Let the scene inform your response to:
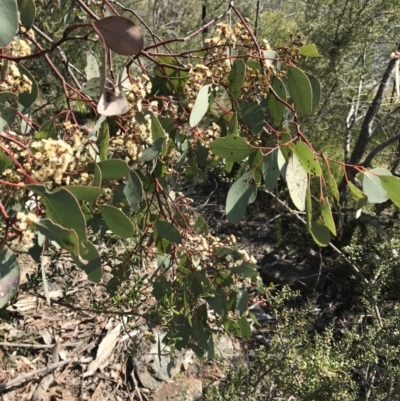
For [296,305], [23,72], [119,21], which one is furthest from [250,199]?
[296,305]

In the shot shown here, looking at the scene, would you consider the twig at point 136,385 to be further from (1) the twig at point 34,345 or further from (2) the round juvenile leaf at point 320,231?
(2) the round juvenile leaf at point 320,231

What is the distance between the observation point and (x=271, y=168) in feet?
2.94

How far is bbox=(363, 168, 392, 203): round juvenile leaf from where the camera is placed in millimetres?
859

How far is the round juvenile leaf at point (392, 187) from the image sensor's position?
0.86 meters

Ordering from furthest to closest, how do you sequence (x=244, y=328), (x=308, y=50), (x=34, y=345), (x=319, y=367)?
(x=34, y=345)
(x=319, y=367)
(x=244, y=328)
(x=308, y=50)

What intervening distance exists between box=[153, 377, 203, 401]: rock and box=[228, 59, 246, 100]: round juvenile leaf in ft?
5.58

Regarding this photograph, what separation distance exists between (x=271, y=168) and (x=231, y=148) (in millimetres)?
86

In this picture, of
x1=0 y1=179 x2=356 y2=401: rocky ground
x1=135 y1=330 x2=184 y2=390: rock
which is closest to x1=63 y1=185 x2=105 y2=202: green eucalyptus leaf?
x1=0 y1=179 x2=356 y2=401: rocky ground

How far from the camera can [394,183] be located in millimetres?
857

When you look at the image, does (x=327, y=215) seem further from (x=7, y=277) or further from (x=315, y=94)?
(x=7, y=277)

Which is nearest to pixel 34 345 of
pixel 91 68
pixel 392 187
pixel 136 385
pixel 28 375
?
pixel 28 375

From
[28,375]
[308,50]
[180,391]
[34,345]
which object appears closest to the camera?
[308,50]

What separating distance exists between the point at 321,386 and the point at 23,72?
4.97 ft

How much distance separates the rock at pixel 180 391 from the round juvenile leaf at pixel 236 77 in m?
1.70
